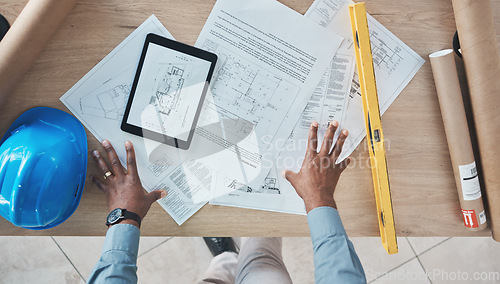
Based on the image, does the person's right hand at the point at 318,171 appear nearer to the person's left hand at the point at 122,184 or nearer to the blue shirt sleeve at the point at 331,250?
the blue shirt sleeve at the point at 331,250

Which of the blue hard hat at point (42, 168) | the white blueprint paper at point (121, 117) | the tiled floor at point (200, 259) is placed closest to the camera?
the blue hard hat at point (42, 168)

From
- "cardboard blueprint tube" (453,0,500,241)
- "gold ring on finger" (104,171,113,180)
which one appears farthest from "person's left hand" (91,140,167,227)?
"cardboard blueprint tube" (453,0,500,241)

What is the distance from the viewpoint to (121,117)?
29.0 inches

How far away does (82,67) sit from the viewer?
725 mm

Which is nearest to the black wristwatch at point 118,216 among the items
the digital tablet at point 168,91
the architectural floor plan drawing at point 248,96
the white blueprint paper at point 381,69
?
the digital tablet at point 168,91

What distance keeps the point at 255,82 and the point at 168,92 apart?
186 mm

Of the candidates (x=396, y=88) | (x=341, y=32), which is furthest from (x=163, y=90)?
(x=396, y=88)

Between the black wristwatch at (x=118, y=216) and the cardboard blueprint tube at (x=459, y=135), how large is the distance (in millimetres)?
671

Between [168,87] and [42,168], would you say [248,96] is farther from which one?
[42,168]

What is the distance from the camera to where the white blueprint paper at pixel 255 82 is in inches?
29.2

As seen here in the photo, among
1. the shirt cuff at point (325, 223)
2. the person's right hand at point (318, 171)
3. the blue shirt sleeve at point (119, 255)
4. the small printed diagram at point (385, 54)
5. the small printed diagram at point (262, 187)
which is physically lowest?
the blue shirt sleeve at point (119, 255)

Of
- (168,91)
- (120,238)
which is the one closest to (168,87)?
(168,91)

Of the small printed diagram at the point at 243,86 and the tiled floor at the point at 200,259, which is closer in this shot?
the small printed diagram at the point at 243,86

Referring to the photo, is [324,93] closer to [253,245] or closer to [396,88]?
[396,88]
